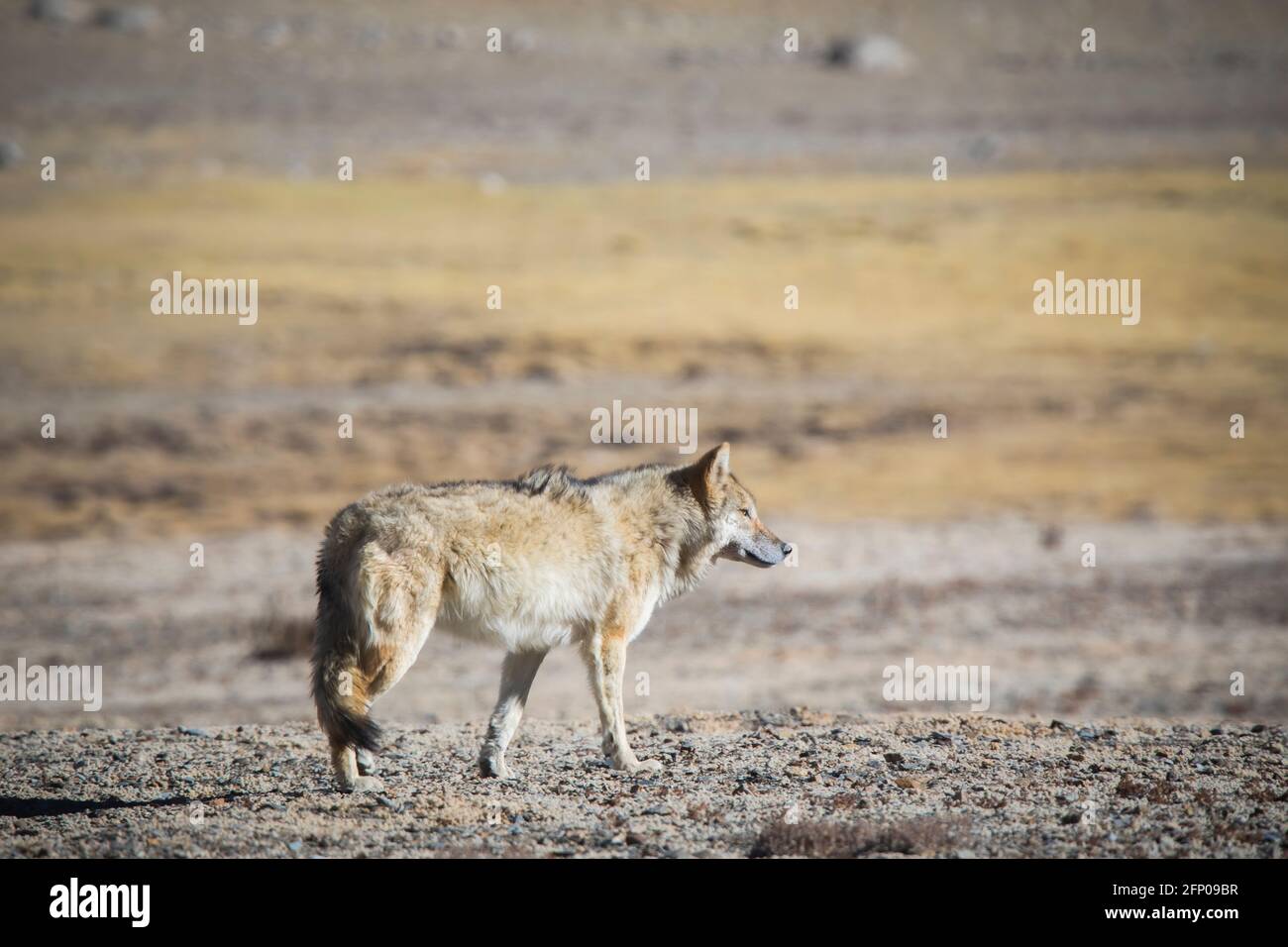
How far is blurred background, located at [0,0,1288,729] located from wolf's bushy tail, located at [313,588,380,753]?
384 centimetres

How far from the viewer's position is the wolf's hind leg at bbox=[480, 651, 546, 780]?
9.61 m

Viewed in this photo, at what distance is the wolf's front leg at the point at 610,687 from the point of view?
9562 millimetres

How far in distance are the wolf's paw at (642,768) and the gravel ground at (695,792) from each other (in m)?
0.09

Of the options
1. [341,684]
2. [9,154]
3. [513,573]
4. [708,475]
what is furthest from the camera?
[9,154]

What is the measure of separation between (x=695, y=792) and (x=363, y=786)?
191cm

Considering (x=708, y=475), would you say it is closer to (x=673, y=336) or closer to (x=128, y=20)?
(x=673, y=336)

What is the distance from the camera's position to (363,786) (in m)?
9.05

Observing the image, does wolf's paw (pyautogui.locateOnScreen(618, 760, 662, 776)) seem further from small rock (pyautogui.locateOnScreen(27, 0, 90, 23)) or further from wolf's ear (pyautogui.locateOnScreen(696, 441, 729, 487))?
small rock (pyautogui.locateOnScreen(27, 0, 90, 23))

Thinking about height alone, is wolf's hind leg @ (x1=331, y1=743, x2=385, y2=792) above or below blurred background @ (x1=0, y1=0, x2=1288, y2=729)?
below

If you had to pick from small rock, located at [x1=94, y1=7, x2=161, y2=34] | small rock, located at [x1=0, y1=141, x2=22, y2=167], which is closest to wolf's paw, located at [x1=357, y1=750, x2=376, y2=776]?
small rock, located at [x1=0, y1=141, x2=22, y2=167]

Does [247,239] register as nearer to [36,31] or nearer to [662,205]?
[662,205]

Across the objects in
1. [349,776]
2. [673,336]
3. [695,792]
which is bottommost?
[695,792]

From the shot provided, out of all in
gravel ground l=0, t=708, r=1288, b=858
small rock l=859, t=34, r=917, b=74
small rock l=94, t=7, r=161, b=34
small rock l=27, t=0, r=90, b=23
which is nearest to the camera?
gravel ground l=0, t=708, r=1288, b=858

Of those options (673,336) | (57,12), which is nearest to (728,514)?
(673,336)
